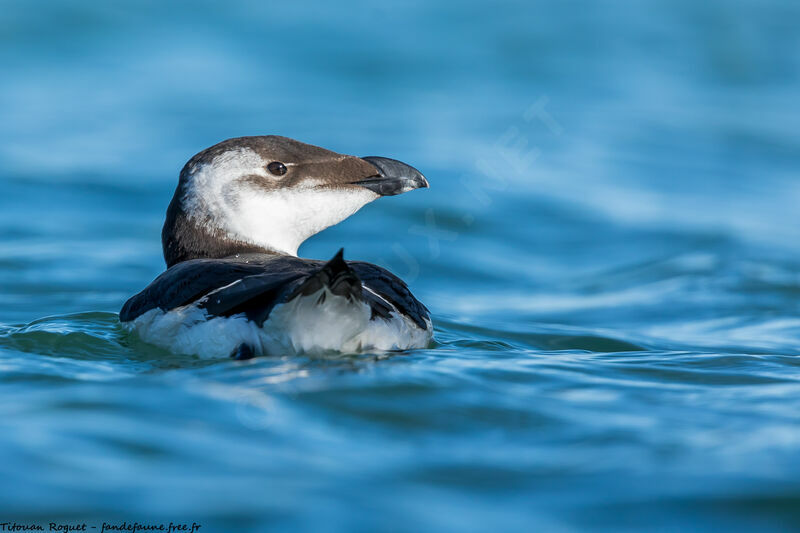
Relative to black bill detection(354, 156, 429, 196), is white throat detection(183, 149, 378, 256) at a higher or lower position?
lower

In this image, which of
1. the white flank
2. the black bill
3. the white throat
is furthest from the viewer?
the black bill

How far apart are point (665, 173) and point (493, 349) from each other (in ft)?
23.7

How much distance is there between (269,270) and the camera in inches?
196

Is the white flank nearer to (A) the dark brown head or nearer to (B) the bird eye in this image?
(A) the dark brown head

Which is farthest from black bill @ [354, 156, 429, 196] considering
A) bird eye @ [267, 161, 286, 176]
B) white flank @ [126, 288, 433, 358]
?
white flank @ [126, 288, 433, 358]

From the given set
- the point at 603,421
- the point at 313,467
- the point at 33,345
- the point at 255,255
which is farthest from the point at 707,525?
the point at 33,345

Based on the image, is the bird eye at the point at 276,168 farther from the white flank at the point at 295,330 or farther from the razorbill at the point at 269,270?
the white flank at the point at 295,330

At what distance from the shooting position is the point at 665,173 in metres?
12.6

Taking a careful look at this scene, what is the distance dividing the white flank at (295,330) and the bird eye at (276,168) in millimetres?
1265

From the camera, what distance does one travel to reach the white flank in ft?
14.9

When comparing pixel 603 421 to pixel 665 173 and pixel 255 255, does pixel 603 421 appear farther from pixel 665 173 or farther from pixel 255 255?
pixel 665 173

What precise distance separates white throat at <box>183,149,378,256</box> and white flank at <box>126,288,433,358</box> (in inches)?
40.7

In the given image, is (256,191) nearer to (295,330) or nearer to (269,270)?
(269,270)

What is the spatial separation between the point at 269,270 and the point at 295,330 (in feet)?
1.56
